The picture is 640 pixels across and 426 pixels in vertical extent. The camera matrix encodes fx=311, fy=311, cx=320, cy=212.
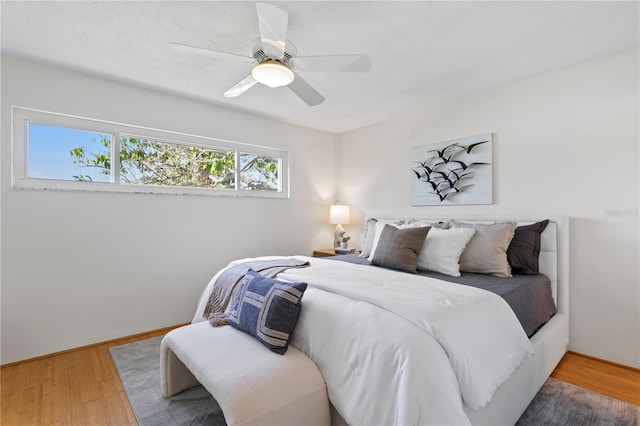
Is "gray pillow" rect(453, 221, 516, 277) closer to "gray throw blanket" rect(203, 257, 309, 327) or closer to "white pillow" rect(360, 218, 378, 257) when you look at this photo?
"white pillow" rect(360, 218, 378, 257)

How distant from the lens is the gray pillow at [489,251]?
7.73ft

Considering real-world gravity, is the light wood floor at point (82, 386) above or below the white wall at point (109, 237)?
below

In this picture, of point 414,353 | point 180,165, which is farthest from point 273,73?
point 180,165

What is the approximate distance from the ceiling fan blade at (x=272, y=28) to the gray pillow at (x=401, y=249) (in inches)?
65.1

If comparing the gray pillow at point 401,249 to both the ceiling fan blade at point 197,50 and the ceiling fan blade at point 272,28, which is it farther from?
the ceiling fan blade at point 197,50

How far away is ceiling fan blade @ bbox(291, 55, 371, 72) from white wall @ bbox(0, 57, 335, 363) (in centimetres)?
186

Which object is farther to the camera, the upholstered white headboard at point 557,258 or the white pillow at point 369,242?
the white pillow at point 369,242

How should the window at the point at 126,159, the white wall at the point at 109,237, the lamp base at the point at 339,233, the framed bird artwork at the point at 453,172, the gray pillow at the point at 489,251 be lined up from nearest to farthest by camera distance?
the gray pillow at the point at 489,251 → the white wall at the point at 109,237 → the window at the point at 126,159 → the framed bird artwork at the point at 453,172 → the lamp base at the point at 339,233

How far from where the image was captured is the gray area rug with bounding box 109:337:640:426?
68.8 inches

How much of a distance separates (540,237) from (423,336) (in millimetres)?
1865

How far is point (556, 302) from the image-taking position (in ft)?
8.19

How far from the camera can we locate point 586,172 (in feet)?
8.16

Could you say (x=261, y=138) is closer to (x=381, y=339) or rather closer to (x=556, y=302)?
(x=381, y=339)

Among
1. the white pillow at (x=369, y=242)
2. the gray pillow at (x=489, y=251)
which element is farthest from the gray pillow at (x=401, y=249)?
the white pillow at (x=369, y=242)
